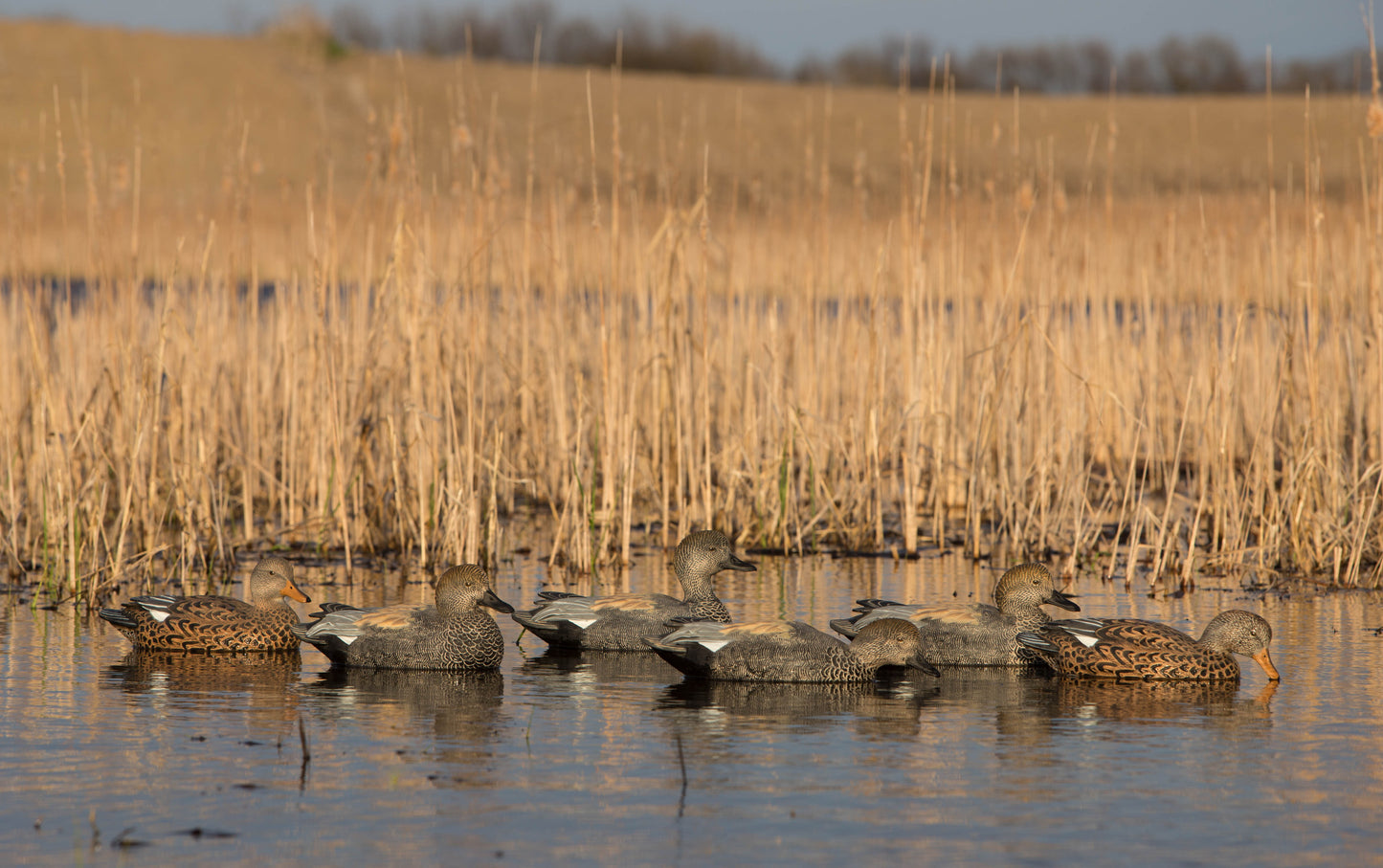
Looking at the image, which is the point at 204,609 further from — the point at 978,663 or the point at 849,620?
the point at 978,663

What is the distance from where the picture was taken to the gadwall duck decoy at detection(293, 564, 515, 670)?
7.23 meters

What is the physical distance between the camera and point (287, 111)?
188 feet

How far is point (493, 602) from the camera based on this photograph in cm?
734

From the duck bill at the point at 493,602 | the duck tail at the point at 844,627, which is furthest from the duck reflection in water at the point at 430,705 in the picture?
the duck tail at the point at 844,627

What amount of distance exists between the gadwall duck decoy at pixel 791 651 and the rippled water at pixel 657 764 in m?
0.10

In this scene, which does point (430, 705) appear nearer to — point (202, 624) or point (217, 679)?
point (217, 679)

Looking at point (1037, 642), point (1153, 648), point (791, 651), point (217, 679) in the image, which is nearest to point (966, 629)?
point (1037, 642)

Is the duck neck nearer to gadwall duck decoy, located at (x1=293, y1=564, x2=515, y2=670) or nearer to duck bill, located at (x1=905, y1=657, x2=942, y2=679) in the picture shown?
gadwall duck decoy, located at (x1=293, y1=564, x2=515, y2=670)

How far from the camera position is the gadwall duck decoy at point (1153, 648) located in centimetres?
704

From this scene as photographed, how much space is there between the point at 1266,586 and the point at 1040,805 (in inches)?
185

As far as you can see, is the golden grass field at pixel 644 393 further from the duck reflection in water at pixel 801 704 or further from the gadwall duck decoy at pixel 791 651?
the duck reflection in water at pixel 801 704

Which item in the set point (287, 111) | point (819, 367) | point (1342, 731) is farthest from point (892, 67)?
point (1342, 731)

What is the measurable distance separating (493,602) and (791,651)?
4.44 ft

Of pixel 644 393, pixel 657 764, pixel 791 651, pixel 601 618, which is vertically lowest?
pixel 657 764
